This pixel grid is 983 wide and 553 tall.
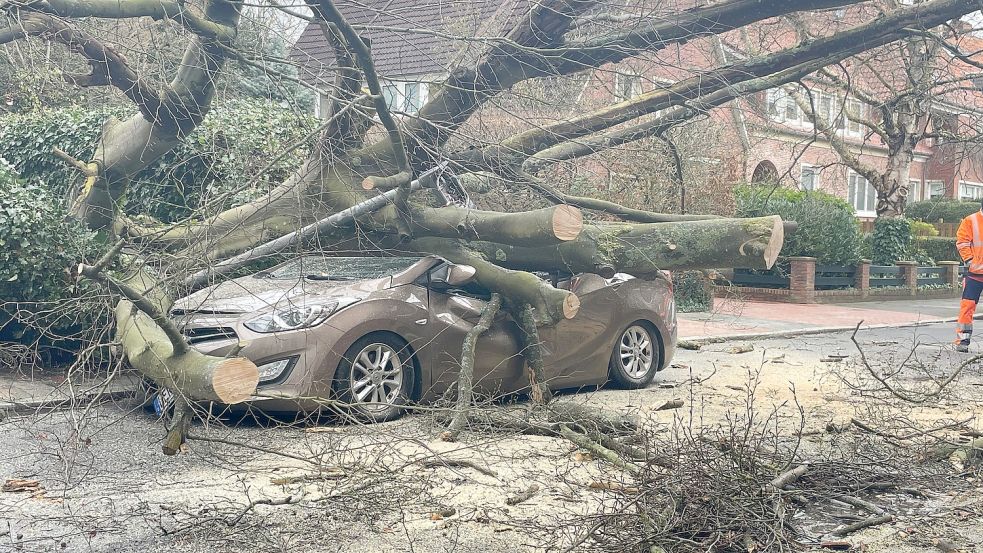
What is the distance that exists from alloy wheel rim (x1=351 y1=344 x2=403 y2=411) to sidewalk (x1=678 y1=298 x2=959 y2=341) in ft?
22.5

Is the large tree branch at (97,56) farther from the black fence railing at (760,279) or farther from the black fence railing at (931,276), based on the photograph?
the black fence railing at (931,276)

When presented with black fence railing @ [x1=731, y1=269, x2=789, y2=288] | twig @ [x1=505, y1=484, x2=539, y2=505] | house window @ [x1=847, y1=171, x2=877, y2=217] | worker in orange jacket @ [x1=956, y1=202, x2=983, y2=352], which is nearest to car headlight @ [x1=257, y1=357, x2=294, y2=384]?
twig @ [x1=505, y1=484, x2=539, y2=505]

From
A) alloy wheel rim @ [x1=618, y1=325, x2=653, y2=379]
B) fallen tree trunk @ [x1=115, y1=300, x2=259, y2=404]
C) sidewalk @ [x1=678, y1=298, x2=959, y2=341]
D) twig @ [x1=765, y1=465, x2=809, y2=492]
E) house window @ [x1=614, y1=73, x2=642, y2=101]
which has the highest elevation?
house window @ [x1=614, y1=73, x2=642, y2=101]

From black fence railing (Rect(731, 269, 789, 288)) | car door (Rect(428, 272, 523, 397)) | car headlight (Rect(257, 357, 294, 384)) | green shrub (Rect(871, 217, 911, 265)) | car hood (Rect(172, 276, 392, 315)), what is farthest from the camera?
green shrub (Rect(871, 217, 911, 265))

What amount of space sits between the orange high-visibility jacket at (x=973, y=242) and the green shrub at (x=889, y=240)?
40.9ft

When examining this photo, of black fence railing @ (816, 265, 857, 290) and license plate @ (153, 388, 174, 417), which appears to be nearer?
license plate @ (153, 388, 174, 417)

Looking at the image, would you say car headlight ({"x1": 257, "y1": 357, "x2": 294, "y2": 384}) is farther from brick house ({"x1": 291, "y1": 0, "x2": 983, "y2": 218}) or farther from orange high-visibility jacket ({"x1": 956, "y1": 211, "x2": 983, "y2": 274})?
orange high-visibility jacket ({"x1": 956, "y1": 211, "x2": 983, "y2": 274})

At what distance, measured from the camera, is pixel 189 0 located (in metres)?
8.15

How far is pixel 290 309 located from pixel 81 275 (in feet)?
5.99

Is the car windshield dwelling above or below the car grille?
above

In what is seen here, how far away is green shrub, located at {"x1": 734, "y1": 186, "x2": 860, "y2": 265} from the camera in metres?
21.8

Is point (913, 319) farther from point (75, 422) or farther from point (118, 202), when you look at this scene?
point (75, 422)

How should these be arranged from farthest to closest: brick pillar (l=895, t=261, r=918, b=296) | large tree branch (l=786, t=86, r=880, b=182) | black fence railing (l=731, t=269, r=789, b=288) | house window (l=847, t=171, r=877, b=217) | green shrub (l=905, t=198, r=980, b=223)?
house window (l=847, t=171, r=877, b=217)
green shrub (l=905, t=198, r=980, b=223)
brick pillar (l=895, t=261, r=918, b=296)
black fence railing (l=731, t=269, r=789, b=288)
large tree branch (l=786, t=86, r=880, b=182)

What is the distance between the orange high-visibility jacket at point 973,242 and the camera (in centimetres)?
1248
